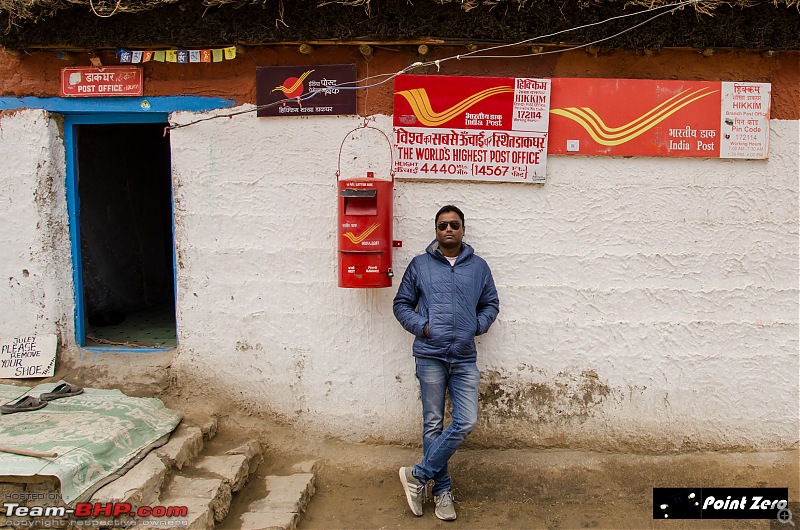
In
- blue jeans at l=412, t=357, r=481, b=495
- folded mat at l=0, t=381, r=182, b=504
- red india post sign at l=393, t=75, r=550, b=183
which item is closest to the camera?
folded mat at l=0, t=381, r=182, b=504

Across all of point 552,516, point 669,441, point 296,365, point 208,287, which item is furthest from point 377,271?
point 669,441

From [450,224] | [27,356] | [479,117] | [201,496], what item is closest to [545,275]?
[450,224]

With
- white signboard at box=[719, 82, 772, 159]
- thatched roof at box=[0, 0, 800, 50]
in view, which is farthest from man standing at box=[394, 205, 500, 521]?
white signboard at box=[719, 82, 772, 159]

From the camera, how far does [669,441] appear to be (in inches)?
171

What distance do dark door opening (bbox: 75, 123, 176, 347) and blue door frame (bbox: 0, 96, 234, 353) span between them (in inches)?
13.6

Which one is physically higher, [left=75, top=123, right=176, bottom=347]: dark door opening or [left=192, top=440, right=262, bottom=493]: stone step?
[left=75, top=123, right=176, bottom=347]: dark door opening

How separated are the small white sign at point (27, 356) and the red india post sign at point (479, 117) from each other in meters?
3.15

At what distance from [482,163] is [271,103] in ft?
5.06

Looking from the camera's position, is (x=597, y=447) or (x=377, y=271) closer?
(x=377, y=271)

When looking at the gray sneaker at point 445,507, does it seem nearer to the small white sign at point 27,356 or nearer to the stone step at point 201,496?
the stone step at point 201,496

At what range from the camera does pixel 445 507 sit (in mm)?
3852

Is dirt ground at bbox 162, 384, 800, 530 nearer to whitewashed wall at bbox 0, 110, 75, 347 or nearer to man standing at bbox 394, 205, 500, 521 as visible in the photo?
man standing at bbox 394, 205, 500, 521

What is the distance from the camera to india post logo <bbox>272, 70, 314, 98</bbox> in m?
4.25

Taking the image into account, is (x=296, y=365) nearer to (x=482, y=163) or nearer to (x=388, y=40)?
(x=482, y=163)
